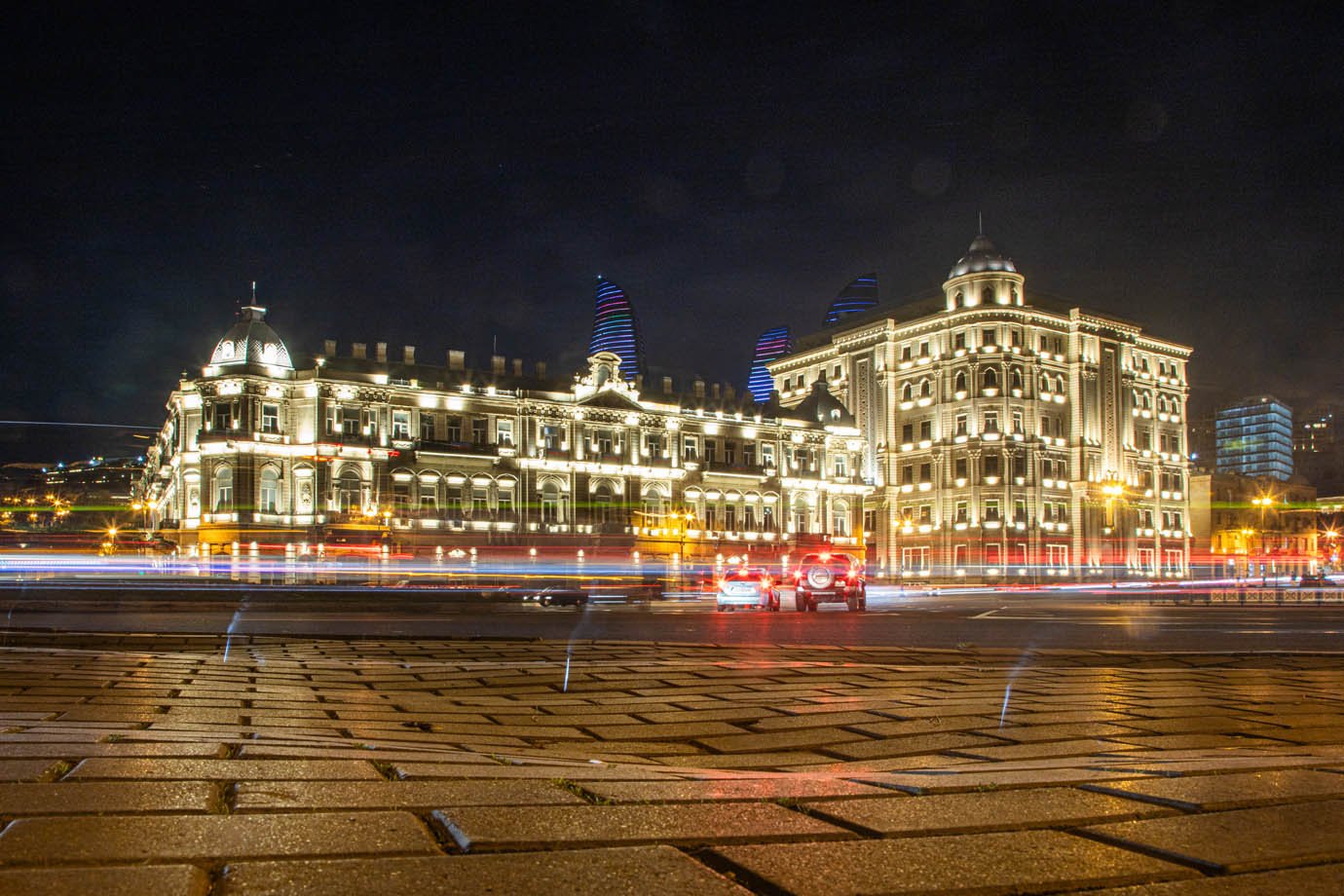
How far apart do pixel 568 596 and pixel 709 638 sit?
17.4m

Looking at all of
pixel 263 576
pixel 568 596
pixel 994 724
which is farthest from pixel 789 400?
pixel 994 724

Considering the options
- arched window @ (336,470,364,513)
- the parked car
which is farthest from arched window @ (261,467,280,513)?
the parked car

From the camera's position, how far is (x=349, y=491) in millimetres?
71250

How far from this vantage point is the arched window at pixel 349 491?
7069 cm

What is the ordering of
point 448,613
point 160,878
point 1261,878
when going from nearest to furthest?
1. point 160,878
2. point 1261,878
3. point 448,613

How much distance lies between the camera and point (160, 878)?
2764 millimetres

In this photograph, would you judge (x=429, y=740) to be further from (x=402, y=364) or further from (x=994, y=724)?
(x=402, y=364)

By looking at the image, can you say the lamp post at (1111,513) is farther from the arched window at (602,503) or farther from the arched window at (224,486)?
the arched window at (224,486)

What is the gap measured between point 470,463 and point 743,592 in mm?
45500

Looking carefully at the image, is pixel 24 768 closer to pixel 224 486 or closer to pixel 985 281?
pixel 224 486

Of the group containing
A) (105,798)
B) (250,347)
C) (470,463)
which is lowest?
(105,798)

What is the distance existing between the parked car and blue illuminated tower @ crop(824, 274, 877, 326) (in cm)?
12568

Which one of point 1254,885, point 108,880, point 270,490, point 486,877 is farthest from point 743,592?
point 270,490

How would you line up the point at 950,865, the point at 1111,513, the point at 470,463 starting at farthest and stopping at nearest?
1. the point at 1111,513
2. the point at 470,463
3. the point at 950,865
